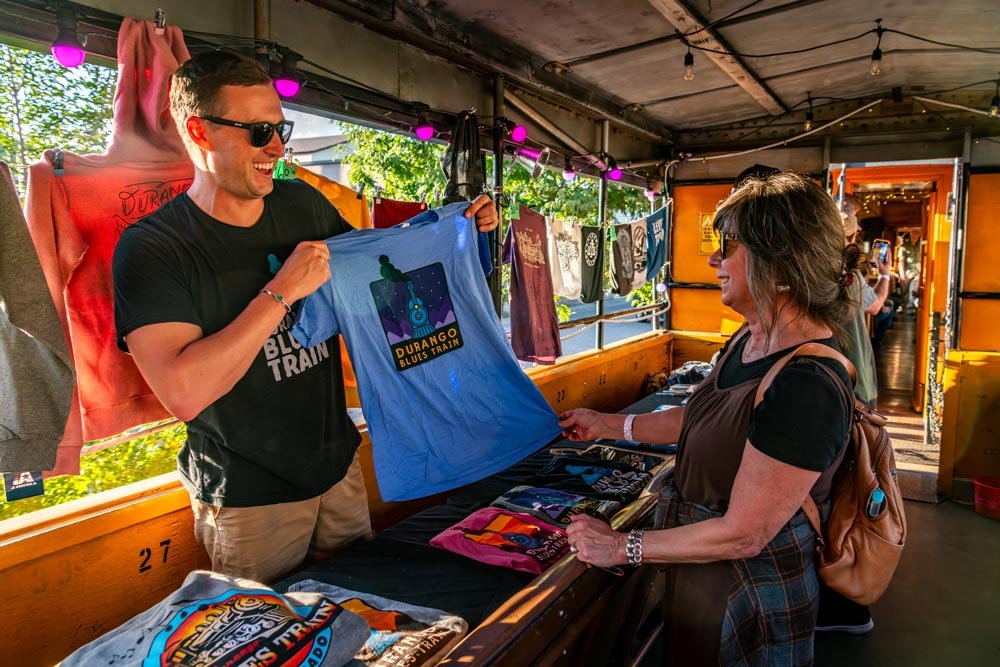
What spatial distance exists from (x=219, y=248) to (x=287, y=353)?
383mm

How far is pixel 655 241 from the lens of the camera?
739 centimetres

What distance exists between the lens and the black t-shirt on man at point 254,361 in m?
1.68

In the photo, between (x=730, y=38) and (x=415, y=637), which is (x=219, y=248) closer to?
(x=415, y=637)

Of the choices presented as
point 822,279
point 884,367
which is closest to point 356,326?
point 822,279

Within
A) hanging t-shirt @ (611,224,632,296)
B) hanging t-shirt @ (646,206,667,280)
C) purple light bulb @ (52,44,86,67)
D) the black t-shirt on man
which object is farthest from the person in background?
purple light bulb @ (52,44,86,67)

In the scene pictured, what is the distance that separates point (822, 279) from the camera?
164cm

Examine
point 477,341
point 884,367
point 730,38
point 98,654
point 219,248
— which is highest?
point 730,38

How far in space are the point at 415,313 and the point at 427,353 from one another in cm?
16

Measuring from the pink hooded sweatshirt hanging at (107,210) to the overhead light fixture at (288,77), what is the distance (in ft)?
2.07

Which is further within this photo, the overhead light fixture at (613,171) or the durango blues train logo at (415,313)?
the overhead light fixture at (613,171)

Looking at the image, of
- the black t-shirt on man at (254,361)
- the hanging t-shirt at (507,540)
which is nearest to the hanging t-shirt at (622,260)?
the hanging t-shirt at (507,540)

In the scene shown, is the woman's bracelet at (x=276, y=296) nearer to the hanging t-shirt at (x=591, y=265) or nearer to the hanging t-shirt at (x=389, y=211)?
the hanging t-shirt at (x=389, y=211)

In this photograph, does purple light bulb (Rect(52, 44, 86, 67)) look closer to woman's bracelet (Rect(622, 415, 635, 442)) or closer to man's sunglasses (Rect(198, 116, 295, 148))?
man's sunglasses (Rect(198, 116, 295, 148))

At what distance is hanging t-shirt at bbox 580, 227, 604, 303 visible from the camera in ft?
18.4
